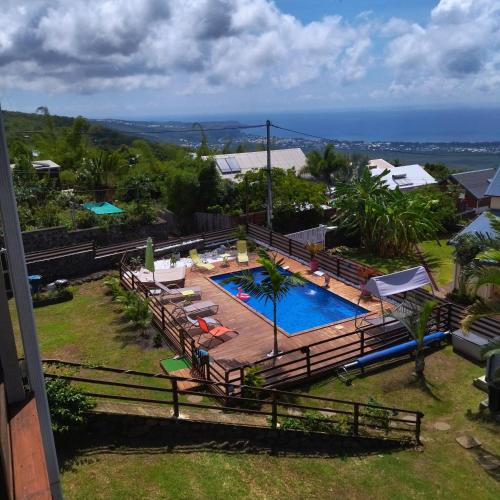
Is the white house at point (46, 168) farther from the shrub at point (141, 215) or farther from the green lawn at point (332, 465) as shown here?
the green lawn at point (332, 465)

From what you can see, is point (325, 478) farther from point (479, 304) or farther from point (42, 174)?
point (42, 174)

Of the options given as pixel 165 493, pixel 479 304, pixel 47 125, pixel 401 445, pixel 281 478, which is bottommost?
pixel 401 445

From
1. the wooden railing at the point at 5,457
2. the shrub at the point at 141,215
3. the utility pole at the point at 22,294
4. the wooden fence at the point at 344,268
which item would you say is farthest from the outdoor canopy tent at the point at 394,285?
the shrub at the point at 141,215

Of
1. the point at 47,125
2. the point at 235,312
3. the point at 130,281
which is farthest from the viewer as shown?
the point at 47,125

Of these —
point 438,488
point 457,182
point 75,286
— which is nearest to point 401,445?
point 438,488

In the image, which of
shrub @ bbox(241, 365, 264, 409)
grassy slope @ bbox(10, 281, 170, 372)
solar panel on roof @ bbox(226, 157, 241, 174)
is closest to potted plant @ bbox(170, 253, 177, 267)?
grassy slope @ bbox(10, 281, 170, 372)

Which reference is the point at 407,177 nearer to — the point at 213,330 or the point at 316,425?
the point at 213,330

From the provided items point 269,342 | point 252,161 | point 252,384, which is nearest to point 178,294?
point 269,342
